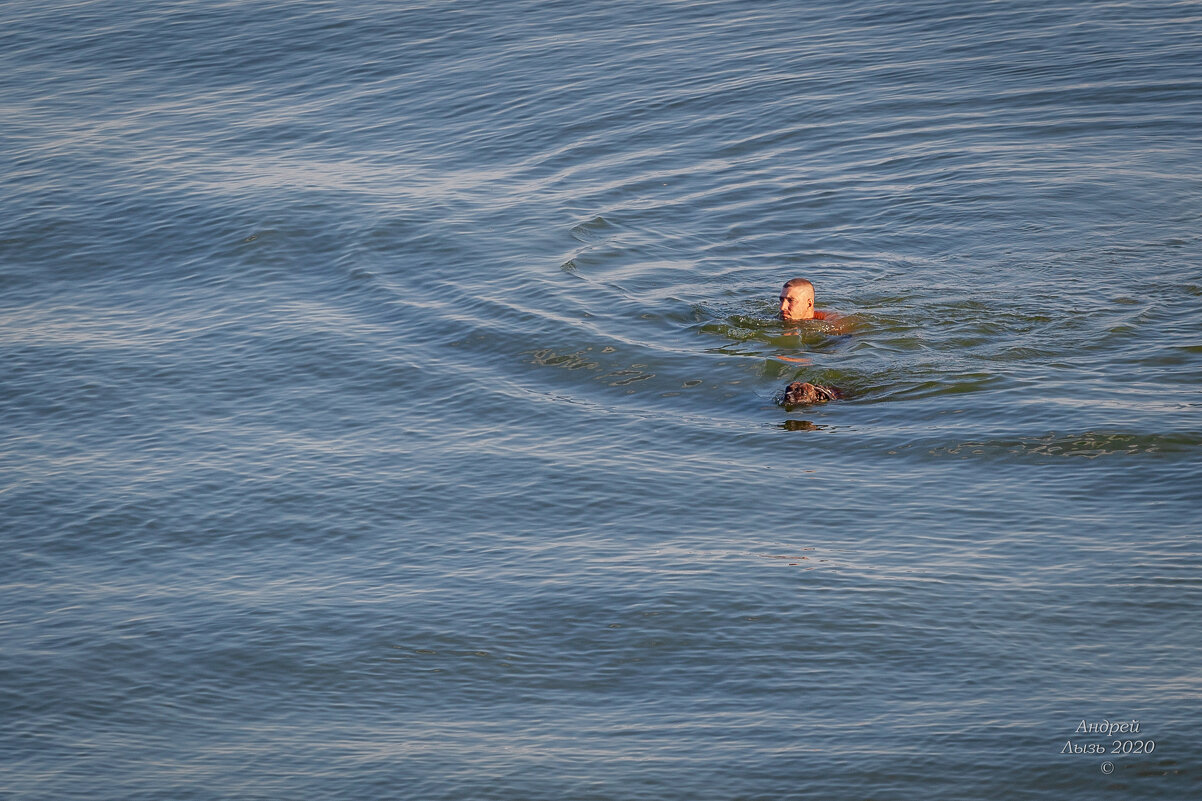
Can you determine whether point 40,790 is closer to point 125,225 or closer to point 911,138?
point 125,225

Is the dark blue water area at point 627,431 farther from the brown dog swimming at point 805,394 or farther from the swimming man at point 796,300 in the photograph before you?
the swimming man at point 796,300

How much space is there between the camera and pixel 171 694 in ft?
33.7

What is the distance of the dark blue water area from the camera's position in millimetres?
9367

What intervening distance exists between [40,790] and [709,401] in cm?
719

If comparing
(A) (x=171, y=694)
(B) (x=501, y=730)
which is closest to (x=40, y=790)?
(A) (x=171, y=694)

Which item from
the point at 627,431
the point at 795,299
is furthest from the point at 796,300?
the point at 627,431

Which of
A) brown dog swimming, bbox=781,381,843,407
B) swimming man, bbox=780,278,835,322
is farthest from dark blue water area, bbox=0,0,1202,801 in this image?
swimming man, bbox=780,278,835,322

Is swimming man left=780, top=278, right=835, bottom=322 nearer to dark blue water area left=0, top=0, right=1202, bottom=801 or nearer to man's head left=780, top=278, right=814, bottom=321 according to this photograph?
man's head left=780, top=278, right=814, bottom=321

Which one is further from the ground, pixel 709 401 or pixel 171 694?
pixel 709 401

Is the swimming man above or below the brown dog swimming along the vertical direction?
above

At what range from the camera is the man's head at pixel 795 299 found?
13953mm

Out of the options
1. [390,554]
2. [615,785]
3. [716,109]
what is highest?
[716,109]

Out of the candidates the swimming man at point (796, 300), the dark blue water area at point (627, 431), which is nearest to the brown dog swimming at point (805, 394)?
the dark blue water area at point (627, 431)

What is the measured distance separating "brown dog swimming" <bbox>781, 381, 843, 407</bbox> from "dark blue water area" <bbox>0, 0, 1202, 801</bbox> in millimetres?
158
